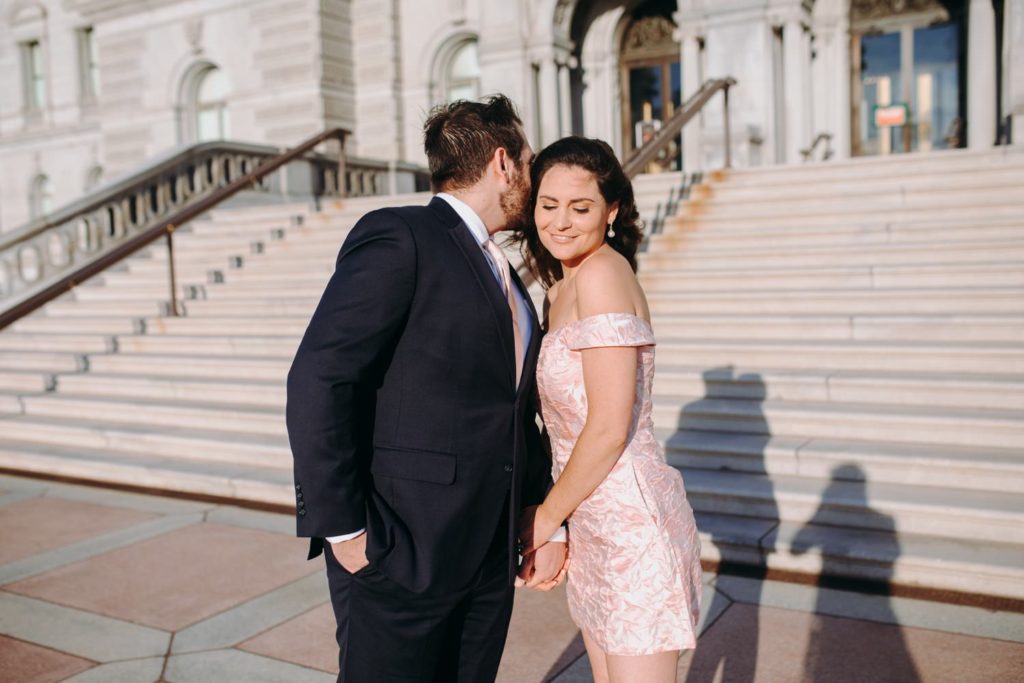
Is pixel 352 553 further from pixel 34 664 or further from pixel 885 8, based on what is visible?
pixel 885 8

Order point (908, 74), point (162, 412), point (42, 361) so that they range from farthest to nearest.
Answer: point (908, 74) → point (42, 361) → point (162, 412)

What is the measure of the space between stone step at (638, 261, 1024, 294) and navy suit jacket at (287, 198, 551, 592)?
5689mm

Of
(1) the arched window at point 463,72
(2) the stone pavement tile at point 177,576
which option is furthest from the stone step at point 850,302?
(1) the arched window at point 463,72

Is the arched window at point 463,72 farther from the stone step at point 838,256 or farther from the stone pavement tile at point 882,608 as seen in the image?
the stone pavement tile at point 882,608

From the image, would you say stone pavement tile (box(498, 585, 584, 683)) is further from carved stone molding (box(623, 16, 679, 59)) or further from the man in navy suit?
carved stone molding (box(623, 16, 679, 59))

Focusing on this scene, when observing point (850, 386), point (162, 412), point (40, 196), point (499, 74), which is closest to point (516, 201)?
point (850, 386)

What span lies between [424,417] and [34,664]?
2731mm

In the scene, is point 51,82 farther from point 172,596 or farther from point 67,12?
point 172,596

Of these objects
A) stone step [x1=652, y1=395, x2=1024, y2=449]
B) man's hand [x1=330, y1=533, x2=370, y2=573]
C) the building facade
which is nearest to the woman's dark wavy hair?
man's hand [x1=330, y1=533, x2=370, y2=573]

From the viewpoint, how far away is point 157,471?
6859 mm

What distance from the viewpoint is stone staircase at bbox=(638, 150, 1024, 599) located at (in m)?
4.72

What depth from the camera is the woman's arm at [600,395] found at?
7.61ft

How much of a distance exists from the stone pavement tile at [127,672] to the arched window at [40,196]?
2450 cm

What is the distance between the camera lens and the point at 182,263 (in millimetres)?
11695
